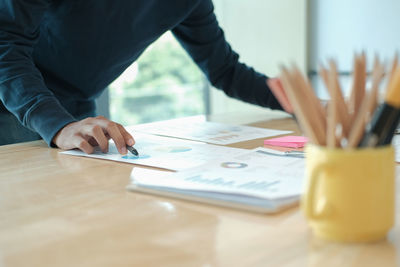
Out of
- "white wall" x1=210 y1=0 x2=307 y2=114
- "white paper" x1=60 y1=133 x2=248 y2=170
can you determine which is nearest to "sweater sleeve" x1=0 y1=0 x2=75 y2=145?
"white paper" x1=60 y1=133 x2=248 y2=170

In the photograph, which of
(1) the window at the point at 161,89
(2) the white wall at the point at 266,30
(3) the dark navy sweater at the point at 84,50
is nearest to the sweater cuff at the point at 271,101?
(3) the dark navy sweater at the point at 84,50

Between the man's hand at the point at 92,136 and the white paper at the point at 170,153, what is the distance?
0.05 feet

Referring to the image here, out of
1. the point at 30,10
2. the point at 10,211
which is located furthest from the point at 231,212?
the point at 30,10

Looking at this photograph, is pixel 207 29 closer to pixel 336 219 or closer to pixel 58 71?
pixel 58 71

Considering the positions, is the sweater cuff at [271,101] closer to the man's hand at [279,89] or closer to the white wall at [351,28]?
the man's hand at [279,89]

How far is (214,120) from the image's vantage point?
1392mm

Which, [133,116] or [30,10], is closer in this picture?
[30,10]

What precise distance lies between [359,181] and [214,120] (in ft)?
3.08

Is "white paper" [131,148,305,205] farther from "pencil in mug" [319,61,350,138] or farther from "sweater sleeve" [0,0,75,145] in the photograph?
"sweater sleeve" [0,0,75,145]

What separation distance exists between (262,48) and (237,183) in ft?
9.38

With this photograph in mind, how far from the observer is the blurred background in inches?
114

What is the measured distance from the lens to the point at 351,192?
0.46 m

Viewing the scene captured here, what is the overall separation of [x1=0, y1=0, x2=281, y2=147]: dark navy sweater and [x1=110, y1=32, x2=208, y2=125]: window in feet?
6.82

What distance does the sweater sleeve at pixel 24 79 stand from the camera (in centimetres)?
103
